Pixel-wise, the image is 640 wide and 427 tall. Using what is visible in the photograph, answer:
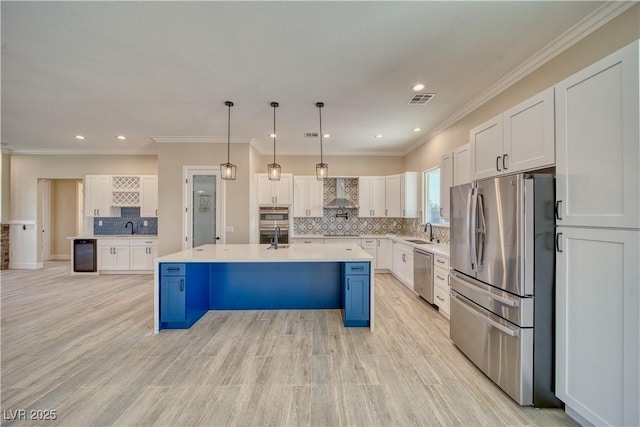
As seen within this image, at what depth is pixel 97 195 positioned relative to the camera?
6.38 meters

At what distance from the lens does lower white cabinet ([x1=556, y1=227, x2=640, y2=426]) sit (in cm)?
147

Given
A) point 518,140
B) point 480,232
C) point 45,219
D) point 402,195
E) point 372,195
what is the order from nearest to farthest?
point 518,140 < point 480,232 < point 402,195 < point 372,195 < point 45,219

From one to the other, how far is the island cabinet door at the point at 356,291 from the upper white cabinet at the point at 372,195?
3328 millimetres

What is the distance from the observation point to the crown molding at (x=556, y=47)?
1.98 meters

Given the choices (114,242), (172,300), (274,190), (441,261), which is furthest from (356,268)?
(114,242)

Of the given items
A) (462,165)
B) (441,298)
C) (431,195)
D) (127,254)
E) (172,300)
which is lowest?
(441,298)

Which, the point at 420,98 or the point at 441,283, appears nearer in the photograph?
the point at 420,98

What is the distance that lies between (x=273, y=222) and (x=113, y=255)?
3.78 m

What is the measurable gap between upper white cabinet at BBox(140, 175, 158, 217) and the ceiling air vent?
5.88 m

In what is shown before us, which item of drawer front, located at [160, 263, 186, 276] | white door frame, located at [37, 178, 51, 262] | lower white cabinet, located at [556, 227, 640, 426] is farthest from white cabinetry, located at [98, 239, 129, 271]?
lower white cabinet, located at [556, 227, 640, 426]

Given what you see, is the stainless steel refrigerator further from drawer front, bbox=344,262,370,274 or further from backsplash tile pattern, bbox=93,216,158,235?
backsplash tile pattern, bbox=93,216,158,235

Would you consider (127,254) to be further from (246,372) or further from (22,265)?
(246,372)

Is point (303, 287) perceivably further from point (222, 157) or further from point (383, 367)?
point (222, 157)

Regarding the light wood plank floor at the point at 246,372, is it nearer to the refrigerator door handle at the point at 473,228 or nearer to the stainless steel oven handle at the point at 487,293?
the stainless steel oven handle at the point at 487,293
